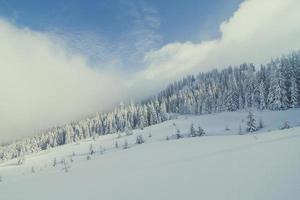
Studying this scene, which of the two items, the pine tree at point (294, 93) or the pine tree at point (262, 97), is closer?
the pine tree at point (294, 93)

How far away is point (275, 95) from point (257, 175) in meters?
89.2

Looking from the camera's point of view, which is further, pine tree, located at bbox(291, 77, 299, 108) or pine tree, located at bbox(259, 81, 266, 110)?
pine tree, located at bbox(259, 81, 266, 110)

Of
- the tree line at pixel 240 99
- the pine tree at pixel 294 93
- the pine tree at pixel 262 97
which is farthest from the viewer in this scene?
the pine tree at pixel 262 97

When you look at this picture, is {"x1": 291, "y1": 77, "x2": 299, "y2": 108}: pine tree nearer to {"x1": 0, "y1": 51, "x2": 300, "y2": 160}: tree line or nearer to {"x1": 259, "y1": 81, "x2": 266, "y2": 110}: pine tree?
{"x1": 0, "y1": 51, "x2": 300, "y2": 160}: tree line

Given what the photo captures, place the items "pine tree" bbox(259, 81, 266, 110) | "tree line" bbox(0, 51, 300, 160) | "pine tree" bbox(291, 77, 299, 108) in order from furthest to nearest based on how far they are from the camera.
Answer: "pine tree" bbox(259, 81, 266, 110) < "tree line" bbox(0, 51, 300, 160) < "pine tree" bbox(291, 77, 299, 108)

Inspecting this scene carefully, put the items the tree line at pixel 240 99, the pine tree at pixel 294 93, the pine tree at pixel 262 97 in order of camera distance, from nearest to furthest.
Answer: the pine tree at pixel 294 93
the tree line at pixel 240 99
the pine tree at pixel 262 97

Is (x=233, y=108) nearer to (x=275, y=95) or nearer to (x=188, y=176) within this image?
(x=275, y=95)

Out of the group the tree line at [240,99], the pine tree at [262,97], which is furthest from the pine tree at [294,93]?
the pine tree at [262,97]

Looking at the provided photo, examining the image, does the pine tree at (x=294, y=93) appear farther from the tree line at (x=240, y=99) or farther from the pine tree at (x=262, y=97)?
the pine tree at (x=262, y=97)

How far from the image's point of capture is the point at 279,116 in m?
87.2

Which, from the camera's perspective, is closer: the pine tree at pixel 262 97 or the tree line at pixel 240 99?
the tree line at pixel 240 99

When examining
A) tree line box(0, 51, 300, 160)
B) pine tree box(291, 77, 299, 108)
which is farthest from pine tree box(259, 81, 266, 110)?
pine tree box(291, 77, 299, 108)

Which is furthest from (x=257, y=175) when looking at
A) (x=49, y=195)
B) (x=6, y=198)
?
(x=6, y=198)

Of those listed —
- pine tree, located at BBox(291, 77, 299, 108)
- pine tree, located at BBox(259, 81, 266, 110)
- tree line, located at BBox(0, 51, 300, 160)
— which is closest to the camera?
pine tree, located at BBox(291, 77, 299, 108)
